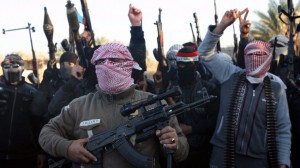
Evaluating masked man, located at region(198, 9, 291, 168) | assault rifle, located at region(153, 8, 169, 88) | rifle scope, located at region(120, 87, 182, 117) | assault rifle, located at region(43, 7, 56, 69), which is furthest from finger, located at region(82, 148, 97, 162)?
assault rifle, located at region(43, 7, 56, 69)

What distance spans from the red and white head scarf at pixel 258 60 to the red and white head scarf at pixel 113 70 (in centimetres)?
141

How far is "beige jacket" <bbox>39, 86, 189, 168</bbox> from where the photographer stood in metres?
2.93

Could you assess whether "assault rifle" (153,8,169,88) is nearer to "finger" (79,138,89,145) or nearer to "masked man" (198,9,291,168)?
"masked man" (198,9,291,168)

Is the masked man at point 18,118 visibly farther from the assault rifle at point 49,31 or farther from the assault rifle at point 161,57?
the assault rifle at point 49,31

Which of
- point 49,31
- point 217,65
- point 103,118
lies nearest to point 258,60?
point 217,65

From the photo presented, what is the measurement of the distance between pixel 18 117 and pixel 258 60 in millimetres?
3069

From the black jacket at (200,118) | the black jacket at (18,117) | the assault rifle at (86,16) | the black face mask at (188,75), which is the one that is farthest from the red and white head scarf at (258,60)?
the black jacket at (18,117)

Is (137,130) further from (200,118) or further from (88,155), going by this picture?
(200,118)

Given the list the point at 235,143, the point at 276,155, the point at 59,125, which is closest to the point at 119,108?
the point at 59,125

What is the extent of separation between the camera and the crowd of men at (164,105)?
2965 mm

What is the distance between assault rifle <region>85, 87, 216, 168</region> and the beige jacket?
0.09 m

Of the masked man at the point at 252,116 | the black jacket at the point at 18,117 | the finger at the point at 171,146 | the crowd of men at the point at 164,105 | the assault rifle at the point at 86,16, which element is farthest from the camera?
the assault rifle at the point at 86,16

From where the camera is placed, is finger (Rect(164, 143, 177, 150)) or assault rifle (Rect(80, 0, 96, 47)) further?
assault rifle (Rect(80, 0, 96, 47))

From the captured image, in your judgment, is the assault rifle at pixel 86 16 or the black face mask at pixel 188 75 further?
the assault rifle at pixel 86 16
